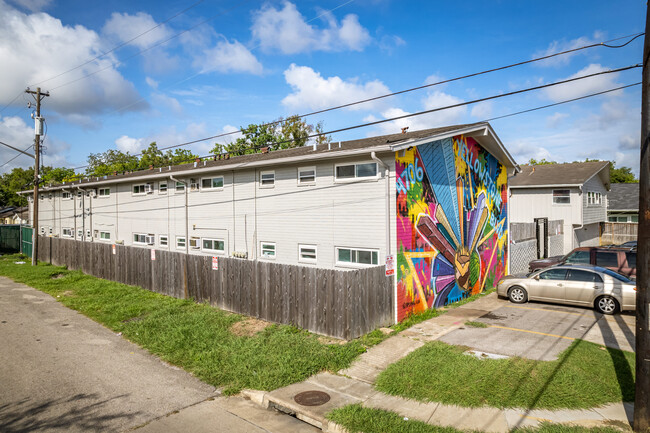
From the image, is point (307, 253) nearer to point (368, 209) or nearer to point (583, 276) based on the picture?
point (368, 209)

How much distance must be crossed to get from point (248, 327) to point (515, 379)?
23.5ft

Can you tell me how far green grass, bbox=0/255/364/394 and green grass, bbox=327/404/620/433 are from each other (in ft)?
5.85

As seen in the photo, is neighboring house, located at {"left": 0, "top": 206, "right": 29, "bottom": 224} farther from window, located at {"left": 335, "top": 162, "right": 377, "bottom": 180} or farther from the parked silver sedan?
the parked silver sedan

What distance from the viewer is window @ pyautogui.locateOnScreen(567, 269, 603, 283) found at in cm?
1320

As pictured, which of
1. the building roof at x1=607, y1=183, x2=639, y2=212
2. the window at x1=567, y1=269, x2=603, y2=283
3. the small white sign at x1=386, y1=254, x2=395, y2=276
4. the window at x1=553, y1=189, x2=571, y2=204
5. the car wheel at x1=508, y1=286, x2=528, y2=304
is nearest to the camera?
the small white sign at x1=386, y1=254, x2=395, y2=276

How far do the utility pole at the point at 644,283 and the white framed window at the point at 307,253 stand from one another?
10.1 metres

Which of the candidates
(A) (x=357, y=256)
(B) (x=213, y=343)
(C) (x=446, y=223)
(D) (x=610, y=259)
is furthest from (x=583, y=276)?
(B) (x=213, y=343)

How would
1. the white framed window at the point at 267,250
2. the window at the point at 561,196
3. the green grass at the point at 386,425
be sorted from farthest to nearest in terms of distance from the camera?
the window at the point at 561,196 < the white framed window at the point at 267,250 < the green grass at the point at 386,425

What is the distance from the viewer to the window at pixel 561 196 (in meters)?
28.2

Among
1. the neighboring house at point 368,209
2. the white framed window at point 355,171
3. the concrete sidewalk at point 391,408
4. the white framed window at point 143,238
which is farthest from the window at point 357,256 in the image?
the white framed window at point 143,238

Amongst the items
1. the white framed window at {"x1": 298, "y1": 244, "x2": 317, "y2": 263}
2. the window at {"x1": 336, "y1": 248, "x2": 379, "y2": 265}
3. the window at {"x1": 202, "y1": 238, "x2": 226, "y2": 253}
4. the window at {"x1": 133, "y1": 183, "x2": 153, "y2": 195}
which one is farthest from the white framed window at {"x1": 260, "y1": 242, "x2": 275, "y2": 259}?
the window at {"x1": 133, "y1": 183, "x2": 153, "y2": 195}

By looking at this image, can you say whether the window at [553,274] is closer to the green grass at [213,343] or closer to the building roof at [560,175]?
the green grass at [213,343]

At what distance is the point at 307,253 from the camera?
1505 cm

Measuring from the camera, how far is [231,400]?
297 inches
